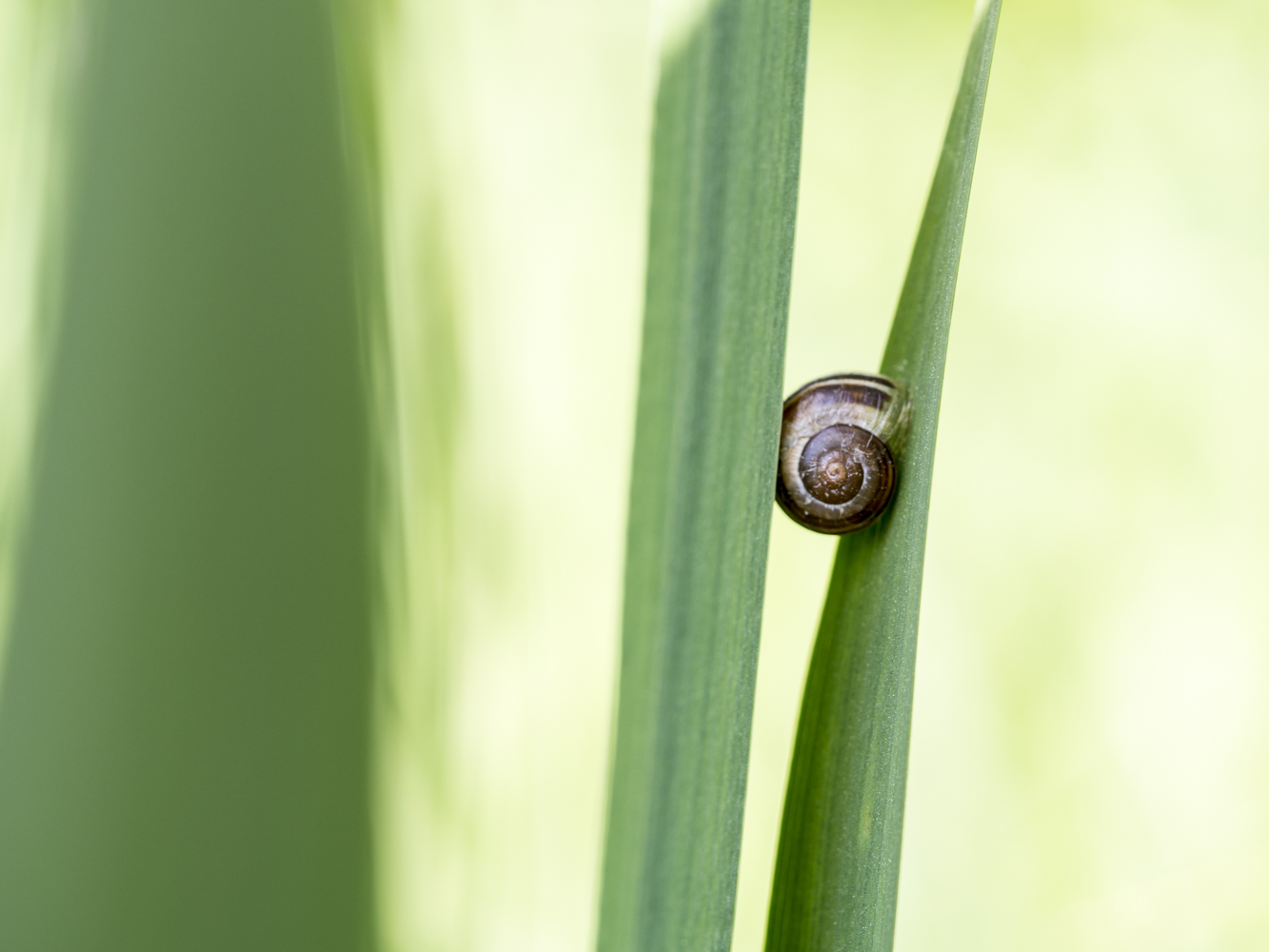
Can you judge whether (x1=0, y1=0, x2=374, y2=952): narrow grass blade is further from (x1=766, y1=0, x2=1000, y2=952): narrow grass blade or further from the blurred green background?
(x1=766, y1=0, x2=1000, y2=952): narrow grass blade

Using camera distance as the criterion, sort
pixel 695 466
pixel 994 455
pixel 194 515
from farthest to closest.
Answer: pixel 994 455, pixel 194 515, pixel 695 466

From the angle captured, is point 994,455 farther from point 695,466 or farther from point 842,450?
point 695,466

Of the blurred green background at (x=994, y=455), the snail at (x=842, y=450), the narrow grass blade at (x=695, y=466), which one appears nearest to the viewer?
the narrow grass blade at (x=695, y=466)

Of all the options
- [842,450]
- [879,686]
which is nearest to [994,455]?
[842,450]

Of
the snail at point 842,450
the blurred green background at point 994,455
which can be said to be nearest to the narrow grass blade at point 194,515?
the blurred green background at point 994,455

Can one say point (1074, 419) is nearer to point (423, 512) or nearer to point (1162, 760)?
point (1162, 760)

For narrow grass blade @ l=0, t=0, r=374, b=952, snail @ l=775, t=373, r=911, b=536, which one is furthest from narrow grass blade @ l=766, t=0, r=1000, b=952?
narrow grass blade @ l=0, t=0, r=374, b=952

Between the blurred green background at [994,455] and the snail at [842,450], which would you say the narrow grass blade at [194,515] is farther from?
the snail at [842,450]
